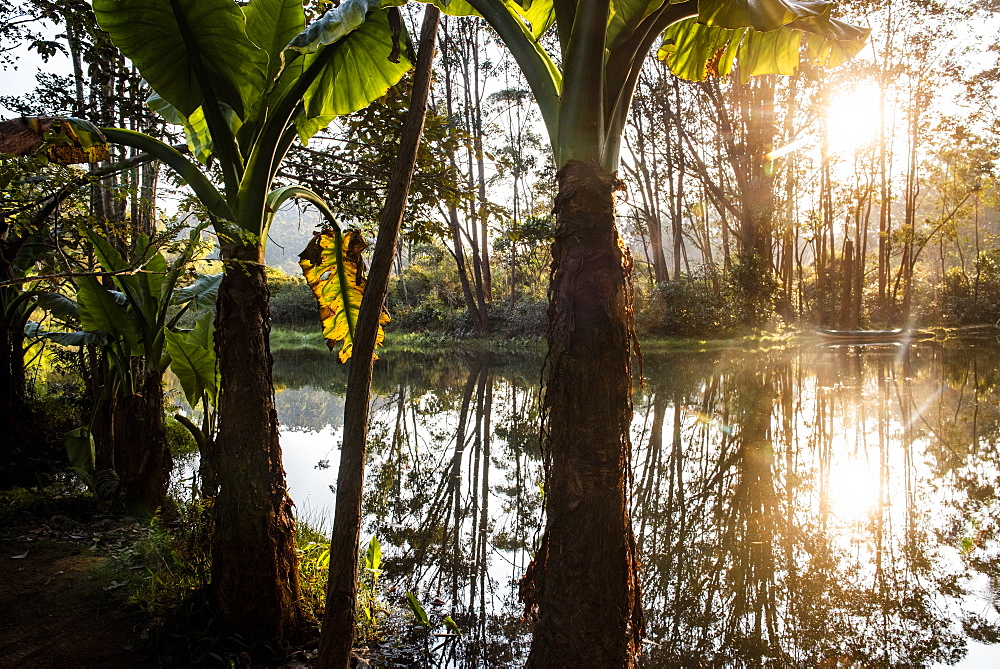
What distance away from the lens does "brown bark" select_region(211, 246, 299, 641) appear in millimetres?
→ 2473

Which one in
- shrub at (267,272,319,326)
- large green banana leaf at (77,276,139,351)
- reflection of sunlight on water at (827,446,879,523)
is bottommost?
reflection of sunlight on water at (827,446,879,523)

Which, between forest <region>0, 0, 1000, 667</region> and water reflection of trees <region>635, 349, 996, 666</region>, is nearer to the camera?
forest <region>0, 0, 1000, 667</region>

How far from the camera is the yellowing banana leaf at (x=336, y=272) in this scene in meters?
3.26

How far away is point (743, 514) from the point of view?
14.5 feet

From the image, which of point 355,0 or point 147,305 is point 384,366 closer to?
point 147,305

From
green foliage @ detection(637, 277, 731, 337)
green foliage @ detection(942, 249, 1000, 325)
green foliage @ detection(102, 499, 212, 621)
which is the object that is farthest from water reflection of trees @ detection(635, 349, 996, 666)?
green foliage @ detection(942, 249, 1000, 325)

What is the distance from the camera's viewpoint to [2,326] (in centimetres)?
475

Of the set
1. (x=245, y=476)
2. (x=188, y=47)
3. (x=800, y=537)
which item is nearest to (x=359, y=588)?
(x=245, y=476)

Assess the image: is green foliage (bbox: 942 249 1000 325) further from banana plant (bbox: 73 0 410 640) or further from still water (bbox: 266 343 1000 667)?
banana plant (bbox: 73 0 410 640)

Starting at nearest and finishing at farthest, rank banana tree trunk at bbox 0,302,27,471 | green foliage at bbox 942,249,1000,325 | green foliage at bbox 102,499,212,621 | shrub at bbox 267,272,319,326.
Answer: green foliage at bbox 102,499,212,621 → banana tree trunk at bbox 0,302,27,471 → green foliage at bbox 942,249,1000,325 → shrub at bbox 267,272,319,326

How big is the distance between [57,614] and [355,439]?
Result: 1980mm

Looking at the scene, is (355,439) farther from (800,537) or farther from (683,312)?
(683,312)

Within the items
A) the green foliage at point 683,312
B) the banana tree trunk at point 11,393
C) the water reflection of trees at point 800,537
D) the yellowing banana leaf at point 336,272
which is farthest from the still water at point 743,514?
the green foliage at point 683,312

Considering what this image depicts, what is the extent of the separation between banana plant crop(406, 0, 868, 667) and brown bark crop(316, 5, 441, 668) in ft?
1.99
